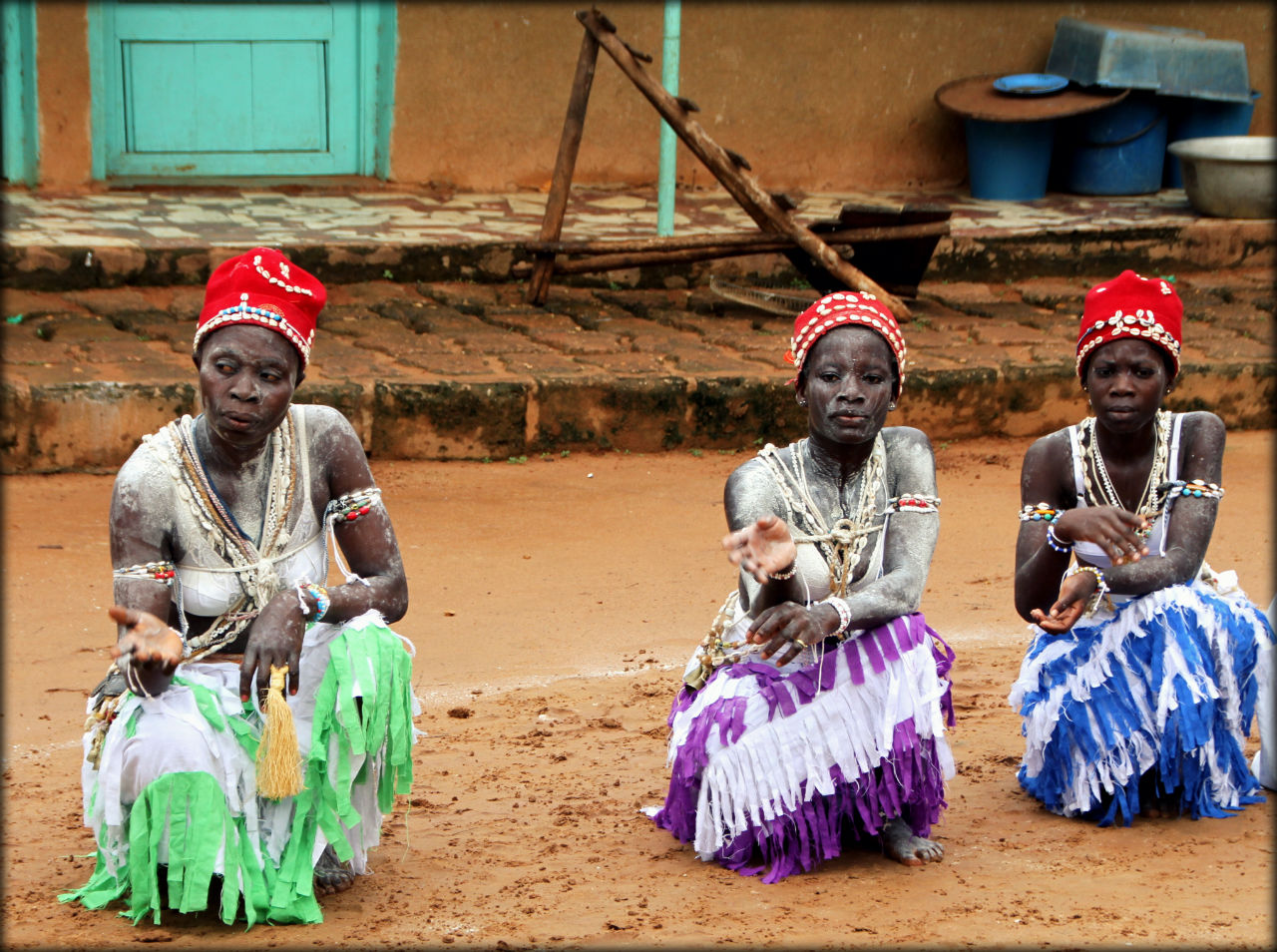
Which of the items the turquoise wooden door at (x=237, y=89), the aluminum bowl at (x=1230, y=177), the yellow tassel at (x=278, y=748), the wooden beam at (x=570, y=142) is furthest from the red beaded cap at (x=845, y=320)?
the aluminum bowl at (x=1230, y=177)

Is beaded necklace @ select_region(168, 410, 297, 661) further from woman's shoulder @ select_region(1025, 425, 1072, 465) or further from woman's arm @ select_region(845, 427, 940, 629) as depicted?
woman's shoulder @ select_region(1025, 425, 1072, 465)

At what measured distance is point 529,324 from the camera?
8562mm

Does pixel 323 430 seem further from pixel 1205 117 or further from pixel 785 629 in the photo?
pixel 1205 117

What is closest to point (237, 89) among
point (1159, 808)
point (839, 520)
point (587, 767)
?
point (587, 767)

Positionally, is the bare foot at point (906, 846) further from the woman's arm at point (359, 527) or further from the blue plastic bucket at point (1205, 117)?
the blue plastic bucket at point (1205, 117)

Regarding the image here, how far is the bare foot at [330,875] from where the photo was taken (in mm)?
3453

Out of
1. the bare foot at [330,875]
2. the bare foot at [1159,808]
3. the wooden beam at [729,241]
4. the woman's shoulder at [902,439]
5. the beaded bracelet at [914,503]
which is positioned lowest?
the bare foot at [330,875]

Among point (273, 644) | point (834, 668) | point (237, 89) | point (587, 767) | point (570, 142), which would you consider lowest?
point (587, 767)

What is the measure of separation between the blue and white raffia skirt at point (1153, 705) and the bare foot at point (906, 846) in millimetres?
454

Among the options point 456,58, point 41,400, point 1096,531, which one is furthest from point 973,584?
point 456,58

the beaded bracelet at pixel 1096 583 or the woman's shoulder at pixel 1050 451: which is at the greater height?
the woman's shoulder at pixel 1050 451

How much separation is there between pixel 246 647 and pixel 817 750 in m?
1.30

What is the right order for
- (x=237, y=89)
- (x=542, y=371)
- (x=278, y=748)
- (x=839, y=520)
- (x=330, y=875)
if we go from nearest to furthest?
(x=278, y=748), (x=330, y=875), (x=839, y=520), (x=542, y=371), (x=237, y=89)

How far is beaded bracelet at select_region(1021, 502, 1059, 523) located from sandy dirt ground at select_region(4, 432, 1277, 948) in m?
0.76
